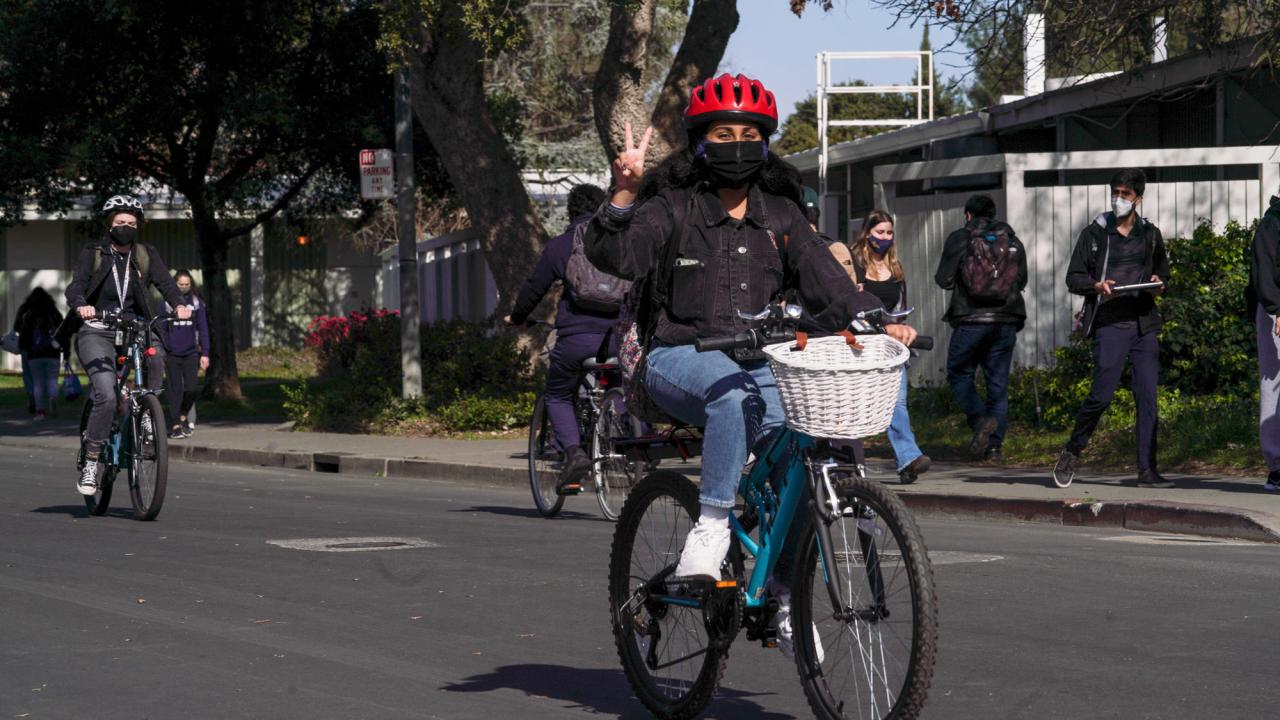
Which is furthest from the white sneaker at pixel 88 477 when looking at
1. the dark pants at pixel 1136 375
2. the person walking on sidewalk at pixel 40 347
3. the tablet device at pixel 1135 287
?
the person walking on sidewalk at pixel 40 347

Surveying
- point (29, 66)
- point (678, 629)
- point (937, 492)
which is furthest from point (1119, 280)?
point (29, 66)

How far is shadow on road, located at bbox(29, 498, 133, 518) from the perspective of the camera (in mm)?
11789

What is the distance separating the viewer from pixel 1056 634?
691 centimetres

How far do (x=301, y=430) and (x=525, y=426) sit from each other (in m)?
3.23

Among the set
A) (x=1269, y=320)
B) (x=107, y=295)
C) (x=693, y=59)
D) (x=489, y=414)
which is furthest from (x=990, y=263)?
(x=489, y=414)

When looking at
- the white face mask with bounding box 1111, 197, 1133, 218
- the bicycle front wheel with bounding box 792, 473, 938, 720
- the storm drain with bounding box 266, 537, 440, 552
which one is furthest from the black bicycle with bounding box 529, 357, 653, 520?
the bicycle front wheel with bounding box 792, 473, 938, 720

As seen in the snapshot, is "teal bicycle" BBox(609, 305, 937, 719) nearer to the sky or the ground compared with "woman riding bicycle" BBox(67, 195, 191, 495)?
nearer to the ground

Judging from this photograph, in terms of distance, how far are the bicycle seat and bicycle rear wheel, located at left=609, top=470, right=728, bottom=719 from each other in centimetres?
489

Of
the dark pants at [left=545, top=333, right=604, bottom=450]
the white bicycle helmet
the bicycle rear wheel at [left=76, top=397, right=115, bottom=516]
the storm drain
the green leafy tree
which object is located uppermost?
the green leafy tree

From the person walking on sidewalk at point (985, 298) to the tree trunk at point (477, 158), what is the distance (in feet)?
21.9

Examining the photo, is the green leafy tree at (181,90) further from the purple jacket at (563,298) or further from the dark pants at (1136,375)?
the dark pants at (1136,375)

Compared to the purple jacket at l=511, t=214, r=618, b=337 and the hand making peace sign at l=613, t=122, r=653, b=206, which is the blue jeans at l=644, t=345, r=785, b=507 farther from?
the purple jacket at l=511, t=214, r=618, b=337

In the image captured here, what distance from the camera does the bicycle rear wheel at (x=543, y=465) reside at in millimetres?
11344

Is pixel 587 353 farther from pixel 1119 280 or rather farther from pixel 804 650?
pixel 804 650
